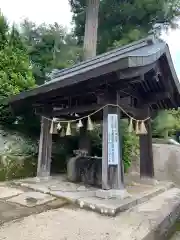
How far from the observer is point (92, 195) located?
4.31 metres

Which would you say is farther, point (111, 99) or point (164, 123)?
point (164, 123)

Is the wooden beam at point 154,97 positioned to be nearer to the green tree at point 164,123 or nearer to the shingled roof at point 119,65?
the shingled roof at point 119,65

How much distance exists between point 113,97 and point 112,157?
122 cm

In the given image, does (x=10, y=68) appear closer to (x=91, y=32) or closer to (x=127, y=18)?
(x=91, y=32)

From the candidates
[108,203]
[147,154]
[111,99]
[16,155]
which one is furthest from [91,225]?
[16,155]

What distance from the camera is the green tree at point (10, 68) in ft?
21.8

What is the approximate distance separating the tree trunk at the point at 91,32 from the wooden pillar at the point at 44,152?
231 inches

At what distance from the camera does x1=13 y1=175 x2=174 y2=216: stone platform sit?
362 cm

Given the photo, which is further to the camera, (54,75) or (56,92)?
(54,75)

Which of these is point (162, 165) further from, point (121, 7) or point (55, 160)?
point (121, 7)

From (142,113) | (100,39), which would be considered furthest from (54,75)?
(100,39)

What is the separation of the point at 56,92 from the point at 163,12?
10933 mm

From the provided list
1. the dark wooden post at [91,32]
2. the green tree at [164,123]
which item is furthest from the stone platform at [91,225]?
the dark wooden post at [91,32]

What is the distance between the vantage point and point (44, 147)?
5938 millimetres
